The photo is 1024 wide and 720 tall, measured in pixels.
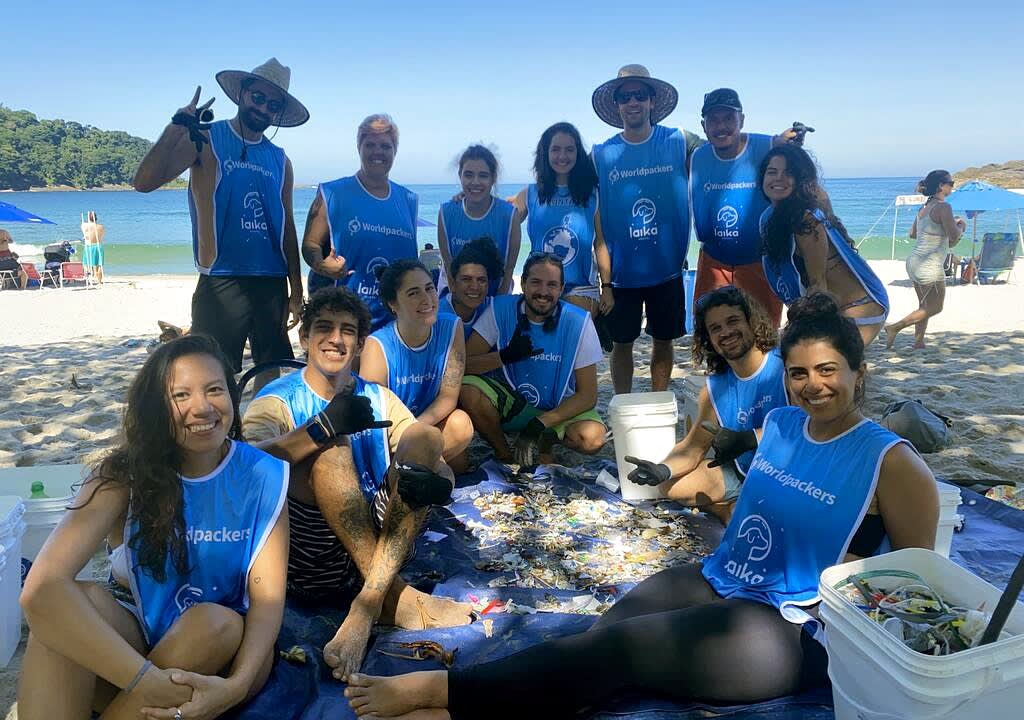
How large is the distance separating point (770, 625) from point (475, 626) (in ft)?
3.52

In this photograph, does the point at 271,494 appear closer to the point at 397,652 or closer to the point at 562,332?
the point at 397,652

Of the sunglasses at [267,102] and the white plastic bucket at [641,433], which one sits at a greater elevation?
the sunglasses at [267,102]

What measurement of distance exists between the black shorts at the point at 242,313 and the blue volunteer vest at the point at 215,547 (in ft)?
6.95

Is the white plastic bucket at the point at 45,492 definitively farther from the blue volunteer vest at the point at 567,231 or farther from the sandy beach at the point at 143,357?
the blue volunteer vest at the point at 567,231

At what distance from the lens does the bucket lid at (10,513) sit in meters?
2.53

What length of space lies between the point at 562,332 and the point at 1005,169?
42802 mm

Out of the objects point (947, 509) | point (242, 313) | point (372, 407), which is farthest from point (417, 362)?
point (947, 509)

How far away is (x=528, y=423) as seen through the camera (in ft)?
14.3

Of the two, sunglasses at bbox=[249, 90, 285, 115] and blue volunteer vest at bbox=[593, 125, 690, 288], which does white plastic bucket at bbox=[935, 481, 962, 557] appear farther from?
sunglasses at bbox=[249, 90, 285, 115]

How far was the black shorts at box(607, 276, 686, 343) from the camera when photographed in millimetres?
5020

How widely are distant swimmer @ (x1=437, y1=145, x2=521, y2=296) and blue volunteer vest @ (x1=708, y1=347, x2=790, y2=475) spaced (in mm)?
1885

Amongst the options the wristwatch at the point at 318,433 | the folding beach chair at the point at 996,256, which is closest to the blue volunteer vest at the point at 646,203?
the wristwatch at the point at 318,433

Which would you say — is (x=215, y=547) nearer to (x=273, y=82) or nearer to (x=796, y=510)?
(x=796, y=510)

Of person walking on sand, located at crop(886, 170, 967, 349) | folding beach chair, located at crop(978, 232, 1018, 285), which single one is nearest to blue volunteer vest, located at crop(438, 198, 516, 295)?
person walking on sand, located at crop(886, 170, 967, 349)
